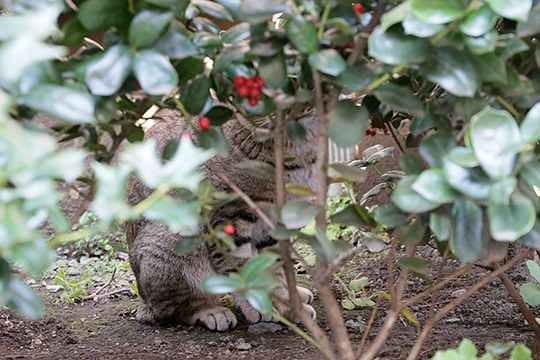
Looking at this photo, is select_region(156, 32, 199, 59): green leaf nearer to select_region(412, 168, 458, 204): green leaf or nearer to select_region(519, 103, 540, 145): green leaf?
select_region(412, 168, 458, 204): green leaf

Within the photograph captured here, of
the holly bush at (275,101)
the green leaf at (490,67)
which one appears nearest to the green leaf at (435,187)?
the holly bush at (275,101)

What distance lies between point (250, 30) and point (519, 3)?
19.5 inches

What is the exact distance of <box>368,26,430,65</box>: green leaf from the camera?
1.22 m

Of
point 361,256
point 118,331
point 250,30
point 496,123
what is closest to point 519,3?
point 496,123

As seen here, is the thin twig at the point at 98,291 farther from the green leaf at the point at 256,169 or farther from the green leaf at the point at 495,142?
the green leaf at the point at 495,142

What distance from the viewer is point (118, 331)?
3398mm

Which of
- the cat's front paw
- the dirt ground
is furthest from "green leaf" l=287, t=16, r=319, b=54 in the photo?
the cat's front paw

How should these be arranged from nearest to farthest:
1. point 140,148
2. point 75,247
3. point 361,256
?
point 140,148
point 361,256
point 75,247

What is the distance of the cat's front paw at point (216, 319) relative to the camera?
3322mm

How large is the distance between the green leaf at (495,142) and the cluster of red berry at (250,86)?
0.47 m

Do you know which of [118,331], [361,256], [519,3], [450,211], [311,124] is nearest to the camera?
[519,3]

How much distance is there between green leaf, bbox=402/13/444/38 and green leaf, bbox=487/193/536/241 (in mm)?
297

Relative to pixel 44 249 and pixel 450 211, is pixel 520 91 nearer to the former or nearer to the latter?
pixel 450 211

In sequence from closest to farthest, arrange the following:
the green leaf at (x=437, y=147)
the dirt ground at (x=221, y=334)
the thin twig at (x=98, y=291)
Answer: the green leaf at (x=437, y=147) → the dirt ground at (x=221, y=334) → the thin twig at (x=98, y=291)
